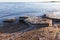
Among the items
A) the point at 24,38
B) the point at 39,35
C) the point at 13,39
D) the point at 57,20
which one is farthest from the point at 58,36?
the point at 57,20

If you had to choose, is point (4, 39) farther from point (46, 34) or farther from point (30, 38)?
point (46, 34)

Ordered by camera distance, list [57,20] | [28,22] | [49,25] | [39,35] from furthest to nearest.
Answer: [57,20] < [28,22] < [49,25] < [39,35]

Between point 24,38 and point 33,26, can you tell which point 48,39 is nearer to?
point 24,38

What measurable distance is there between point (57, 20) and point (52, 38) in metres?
4.56

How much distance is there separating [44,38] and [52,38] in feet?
1.08

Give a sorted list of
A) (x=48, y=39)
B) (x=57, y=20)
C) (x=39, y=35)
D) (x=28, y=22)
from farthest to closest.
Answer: (x=57, y=20) < (x=28, y=22) < (x=39, y=35) < (x=48, y=39)

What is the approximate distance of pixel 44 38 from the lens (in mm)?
6234

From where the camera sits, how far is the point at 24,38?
6336mm

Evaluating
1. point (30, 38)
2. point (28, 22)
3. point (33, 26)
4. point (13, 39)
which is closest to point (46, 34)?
point (30, 38)

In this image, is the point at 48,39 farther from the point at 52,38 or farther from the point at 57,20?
the point at 57,20

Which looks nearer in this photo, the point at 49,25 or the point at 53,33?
the point at 53,33

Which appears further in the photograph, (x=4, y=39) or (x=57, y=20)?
(x=57, y=20)


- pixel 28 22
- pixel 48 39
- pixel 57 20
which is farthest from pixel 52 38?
pixel 57 20

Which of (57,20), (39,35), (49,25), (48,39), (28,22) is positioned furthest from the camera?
(57,20)
